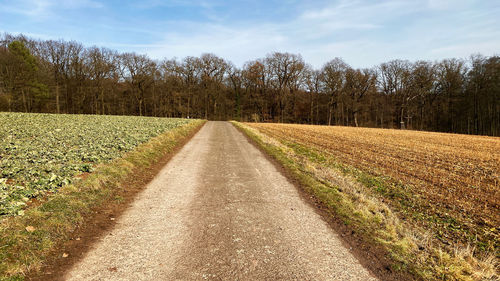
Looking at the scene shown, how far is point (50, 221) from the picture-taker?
4352 millimetres

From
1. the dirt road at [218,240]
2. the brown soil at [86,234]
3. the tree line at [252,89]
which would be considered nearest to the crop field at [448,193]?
the dirt road at [218,240]

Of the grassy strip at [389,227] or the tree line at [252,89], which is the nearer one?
the grassy strip at [389,227]

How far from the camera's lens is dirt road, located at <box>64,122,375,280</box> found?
133 inches

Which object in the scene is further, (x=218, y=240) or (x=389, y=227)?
(x=389, y=227)

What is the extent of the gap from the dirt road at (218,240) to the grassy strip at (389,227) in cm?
75

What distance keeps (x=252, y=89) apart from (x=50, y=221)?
244ft

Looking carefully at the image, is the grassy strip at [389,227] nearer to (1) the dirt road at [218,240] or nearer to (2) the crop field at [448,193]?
(2) the crop field at [448,193]

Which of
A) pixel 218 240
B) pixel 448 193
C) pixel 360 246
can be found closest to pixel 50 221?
pixel 218 240

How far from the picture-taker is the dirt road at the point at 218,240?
3385mm

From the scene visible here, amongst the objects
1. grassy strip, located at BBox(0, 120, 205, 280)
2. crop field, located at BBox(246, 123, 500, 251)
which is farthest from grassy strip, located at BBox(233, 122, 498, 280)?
grassy strip, located at BBox(0, 120, 205, 280)

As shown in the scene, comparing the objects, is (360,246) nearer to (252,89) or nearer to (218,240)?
(218,240)

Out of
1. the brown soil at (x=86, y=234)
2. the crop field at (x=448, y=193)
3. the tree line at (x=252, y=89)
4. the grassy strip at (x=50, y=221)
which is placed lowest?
the crop field at (x=448, y=193)

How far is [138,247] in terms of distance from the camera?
3.97 metres

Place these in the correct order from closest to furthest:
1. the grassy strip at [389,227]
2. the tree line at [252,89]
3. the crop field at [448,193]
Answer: the grassy strip at [389,227] < the crop field at [448,193] < the tree line at [252,89]
